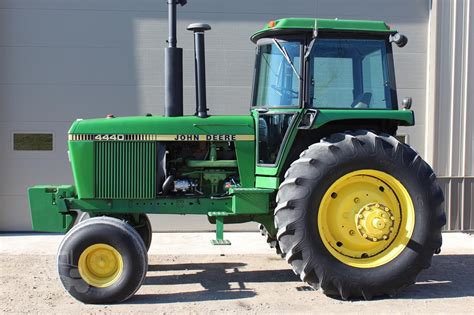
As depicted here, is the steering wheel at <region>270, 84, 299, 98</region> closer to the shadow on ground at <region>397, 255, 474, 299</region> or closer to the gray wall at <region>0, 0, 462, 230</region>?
the shadow on ground at <region>397, 255, 474, 299</region>

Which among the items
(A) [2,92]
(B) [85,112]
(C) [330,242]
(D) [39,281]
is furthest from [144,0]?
(C) [330,242]

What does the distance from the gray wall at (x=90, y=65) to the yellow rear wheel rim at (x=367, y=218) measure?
3.99m

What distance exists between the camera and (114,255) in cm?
496

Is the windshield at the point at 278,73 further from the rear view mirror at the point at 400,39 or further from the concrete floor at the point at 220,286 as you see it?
the concrete floor at the point at 220,286

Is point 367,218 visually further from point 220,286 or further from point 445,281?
point 220,286

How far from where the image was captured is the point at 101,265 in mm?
4957

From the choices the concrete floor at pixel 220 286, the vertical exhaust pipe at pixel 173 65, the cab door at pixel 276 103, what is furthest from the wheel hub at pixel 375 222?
the vertical exhaust pipe at pixel 173 65

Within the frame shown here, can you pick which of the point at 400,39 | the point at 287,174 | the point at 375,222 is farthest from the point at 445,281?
the point at 400,39

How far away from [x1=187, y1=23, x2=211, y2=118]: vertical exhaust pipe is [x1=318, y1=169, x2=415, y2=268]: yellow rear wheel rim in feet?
5.40

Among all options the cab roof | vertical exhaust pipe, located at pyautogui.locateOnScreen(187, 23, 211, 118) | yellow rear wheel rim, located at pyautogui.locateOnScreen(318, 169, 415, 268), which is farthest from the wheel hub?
vertical exhaust pipe, located at pyautogui.locateOnScreen(187, 23, 211, 118)

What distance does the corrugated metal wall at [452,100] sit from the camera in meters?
8.82

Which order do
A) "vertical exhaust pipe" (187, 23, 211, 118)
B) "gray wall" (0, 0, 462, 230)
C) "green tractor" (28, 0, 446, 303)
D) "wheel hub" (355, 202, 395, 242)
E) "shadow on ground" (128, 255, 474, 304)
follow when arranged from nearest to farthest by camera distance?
"green tractor" (28, 0, 446, 303), "wheel hub" (355, 202, 395, 242), "shadow on ground" (128, 255, 474, 304), "vertical exhaust pipe" (187, 23, 211, 118), "gray wall" (0, 0, 462, 230)

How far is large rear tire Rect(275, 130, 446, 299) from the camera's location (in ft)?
16.0

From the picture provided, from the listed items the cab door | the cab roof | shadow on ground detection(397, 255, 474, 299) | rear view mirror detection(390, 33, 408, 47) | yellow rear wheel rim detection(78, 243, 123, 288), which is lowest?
shadow on ground detection(397, 255, 474, 299)
